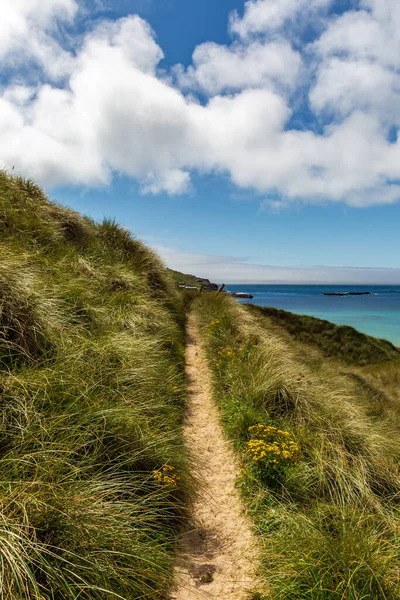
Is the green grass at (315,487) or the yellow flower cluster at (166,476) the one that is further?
the yellow flower cluster at (166,476)

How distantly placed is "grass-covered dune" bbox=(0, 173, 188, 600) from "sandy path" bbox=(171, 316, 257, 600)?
0.98 feet

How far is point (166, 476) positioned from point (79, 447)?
102 cm

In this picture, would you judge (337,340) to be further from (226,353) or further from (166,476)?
(166,476)

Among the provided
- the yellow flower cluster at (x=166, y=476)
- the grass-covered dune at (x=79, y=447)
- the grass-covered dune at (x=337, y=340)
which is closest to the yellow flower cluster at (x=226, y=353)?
the grass-covered dune at (x=79, y=447)

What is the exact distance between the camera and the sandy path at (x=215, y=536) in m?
3.03

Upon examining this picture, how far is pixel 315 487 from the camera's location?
429 cm

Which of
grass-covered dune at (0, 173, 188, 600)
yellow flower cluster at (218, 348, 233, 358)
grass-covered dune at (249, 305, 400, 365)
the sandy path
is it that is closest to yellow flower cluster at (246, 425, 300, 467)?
the sandy path

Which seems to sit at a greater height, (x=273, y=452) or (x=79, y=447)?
(x=79, y=447)

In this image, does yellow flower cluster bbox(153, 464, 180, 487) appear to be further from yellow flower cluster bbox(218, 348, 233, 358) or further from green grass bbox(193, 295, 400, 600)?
yellow flower cluster bbox(218, 348, 233, 358)

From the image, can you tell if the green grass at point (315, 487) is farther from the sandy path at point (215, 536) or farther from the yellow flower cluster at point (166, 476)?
the yellow flower cluster at point (166, 476)

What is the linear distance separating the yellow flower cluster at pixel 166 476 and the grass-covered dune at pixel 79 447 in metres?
0.02

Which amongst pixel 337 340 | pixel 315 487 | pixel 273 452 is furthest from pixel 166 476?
pixel 337 340

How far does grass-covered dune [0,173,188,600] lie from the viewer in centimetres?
230

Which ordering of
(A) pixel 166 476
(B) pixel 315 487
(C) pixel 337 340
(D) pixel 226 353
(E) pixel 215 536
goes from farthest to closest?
(C) pixel 337 340
(D) pixel 226 353
(B) pixel 315 487
(E) pixel 215 536
(A) pixel 166 476
